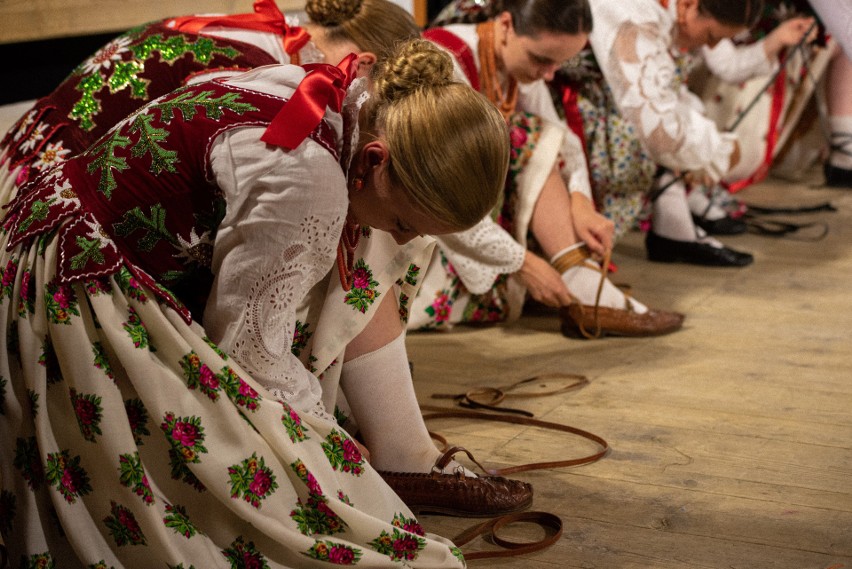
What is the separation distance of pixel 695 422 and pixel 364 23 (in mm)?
906

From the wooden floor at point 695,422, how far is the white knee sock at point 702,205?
1.19 ft

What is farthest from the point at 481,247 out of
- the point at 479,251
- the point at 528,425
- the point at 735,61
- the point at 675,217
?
the point at 735,61

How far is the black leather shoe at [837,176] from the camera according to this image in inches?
146

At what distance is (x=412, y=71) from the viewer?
128cm

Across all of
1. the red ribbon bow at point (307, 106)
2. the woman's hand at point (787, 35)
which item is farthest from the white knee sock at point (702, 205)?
the red ribbon bow at point (307, 106)

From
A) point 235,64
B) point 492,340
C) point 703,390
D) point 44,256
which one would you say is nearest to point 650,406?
point 703,390

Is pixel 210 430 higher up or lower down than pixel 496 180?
lower down

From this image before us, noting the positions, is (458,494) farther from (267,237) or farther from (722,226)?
(722,226)

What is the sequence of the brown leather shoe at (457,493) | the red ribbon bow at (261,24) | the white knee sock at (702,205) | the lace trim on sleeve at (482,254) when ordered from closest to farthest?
1. the brown leather shoe at (457,493)
2. the red ribbon bow at (261,24)
3. the lace trim on sleeve at (482,254)
4. the white knee sock at (702,205)

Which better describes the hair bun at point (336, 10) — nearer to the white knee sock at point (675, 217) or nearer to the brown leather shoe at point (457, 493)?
the brown leather shoe at point (457, 493)

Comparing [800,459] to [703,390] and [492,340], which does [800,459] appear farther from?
[492,340]

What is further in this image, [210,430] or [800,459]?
[800,459]

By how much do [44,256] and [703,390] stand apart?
1249 millimetres

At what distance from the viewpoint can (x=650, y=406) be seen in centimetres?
196
